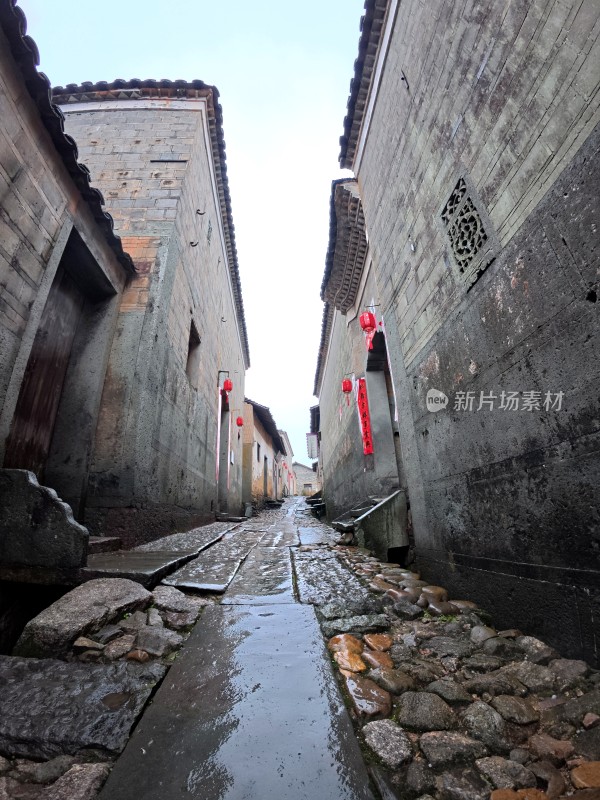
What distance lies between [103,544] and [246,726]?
11.1 ft

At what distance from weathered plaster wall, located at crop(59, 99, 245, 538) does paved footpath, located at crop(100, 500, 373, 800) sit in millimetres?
3407

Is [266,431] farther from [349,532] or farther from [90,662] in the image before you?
[90,662]

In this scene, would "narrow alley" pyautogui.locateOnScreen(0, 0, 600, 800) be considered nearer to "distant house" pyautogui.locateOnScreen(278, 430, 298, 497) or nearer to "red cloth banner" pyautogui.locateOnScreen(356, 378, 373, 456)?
"red cloth banner" pyautogui.locateOnScreen(356, 378, 373, 456)

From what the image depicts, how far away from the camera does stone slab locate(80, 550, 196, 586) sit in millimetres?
2658

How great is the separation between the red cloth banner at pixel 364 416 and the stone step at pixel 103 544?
4687mm

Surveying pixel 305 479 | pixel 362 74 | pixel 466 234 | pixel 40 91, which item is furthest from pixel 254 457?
pixel 305 479

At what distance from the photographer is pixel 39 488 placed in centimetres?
282

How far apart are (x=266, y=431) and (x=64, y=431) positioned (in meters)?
20.4

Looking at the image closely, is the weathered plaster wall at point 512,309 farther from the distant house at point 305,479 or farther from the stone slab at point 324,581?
the distant house at point 305,479

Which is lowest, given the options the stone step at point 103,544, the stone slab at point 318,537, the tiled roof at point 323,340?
the stone slab at point 318,537

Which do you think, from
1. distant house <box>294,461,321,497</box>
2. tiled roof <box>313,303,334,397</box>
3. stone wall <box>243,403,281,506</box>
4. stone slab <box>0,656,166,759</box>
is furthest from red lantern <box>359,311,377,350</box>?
distant house <box>294,461,321,497</box>

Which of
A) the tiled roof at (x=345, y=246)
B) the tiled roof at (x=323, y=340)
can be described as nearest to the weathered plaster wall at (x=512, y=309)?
the tiled roof at (x=345, y=246)

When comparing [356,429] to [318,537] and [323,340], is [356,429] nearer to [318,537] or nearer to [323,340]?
[318,537]

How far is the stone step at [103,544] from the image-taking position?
3824mm
